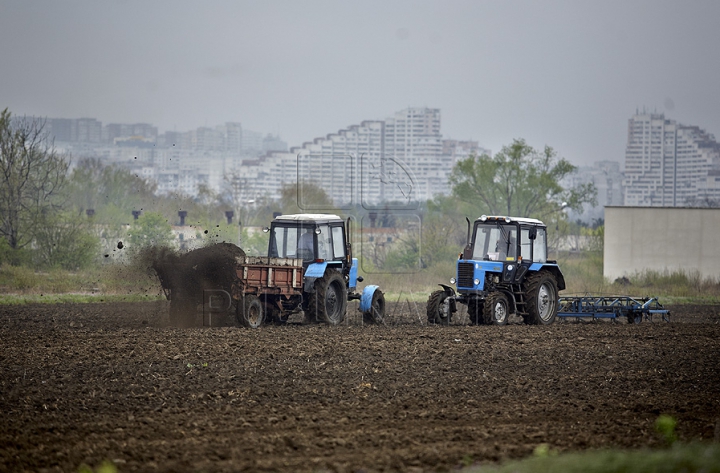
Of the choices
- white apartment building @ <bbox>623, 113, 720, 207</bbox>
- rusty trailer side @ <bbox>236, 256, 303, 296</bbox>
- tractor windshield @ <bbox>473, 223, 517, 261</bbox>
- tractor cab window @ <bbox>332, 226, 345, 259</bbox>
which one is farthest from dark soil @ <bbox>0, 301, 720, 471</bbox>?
white apartment building @ <bbox>623, 113, 720, 207</bbox>

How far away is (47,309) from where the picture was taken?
26406 mm

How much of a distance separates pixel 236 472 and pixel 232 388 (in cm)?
477

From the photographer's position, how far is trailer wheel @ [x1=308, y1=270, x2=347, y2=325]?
20.9 m

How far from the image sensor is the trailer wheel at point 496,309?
69.1ft

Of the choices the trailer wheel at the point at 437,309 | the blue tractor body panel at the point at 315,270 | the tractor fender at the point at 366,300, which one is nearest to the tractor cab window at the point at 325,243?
the blue tractor body panel at the point at 315,270

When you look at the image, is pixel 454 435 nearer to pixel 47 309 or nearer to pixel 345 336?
pixel 345 336

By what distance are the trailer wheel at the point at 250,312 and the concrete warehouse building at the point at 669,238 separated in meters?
29.2

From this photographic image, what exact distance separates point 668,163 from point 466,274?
13488 centimetres

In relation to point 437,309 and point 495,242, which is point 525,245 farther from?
point 437,309

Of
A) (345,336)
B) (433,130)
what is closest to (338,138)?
(433,130)

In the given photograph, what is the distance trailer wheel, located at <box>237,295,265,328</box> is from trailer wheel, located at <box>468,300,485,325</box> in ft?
17.7

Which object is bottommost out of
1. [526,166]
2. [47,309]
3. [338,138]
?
[47,309]

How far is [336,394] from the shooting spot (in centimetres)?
1213

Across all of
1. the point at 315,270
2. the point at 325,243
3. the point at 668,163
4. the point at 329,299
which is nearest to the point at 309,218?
the point at 325,243
